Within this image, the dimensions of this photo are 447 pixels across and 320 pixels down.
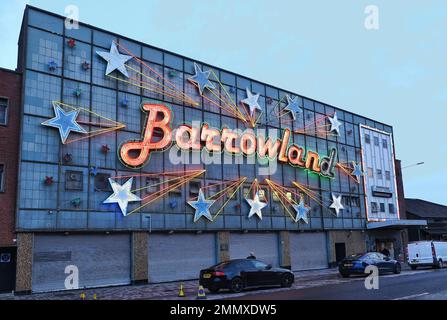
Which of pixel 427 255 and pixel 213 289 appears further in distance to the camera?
pixel 427 255

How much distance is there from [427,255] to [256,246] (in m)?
12.4

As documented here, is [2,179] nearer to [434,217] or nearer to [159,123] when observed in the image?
[159,123]

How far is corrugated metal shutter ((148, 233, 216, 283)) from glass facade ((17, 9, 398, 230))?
0.77m

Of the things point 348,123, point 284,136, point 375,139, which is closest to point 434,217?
point 375,139

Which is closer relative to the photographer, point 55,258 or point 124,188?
point 55,258

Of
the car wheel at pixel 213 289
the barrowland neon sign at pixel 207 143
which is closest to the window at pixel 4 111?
the barrowland neon sign at pixel 207 143

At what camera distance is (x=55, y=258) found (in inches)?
864

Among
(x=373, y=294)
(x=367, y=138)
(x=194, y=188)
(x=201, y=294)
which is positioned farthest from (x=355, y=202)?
(x=201, y=294)

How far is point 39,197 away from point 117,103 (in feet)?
22.4

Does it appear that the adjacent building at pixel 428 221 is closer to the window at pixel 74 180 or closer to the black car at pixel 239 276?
the black car at pixel 239 276

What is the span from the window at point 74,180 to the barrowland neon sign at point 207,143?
2.51 metres

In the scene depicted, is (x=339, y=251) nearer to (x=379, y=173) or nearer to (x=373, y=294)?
(x=379, y=173)

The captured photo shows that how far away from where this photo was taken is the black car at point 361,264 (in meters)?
25.9

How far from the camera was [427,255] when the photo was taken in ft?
107
